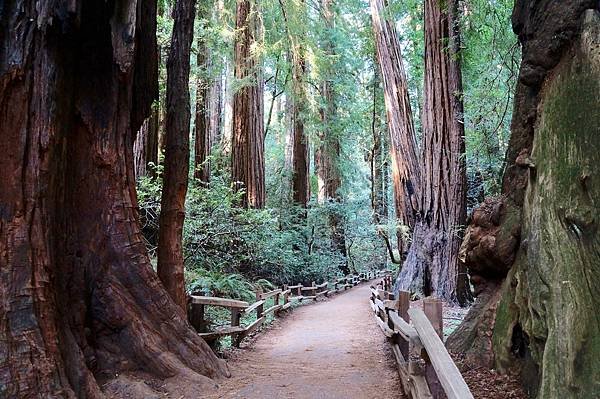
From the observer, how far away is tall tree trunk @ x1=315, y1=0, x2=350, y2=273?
24.2 meters

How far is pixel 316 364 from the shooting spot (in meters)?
7.72

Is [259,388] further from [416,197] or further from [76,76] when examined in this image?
[416,197]

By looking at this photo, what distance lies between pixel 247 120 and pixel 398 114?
16.2 ft

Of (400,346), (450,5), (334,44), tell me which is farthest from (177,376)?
(334,44)

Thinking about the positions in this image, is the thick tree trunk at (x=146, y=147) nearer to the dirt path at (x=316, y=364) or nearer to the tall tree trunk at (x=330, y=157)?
the dirt path at (x=316, y=364)

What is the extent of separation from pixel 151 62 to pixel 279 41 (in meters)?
8.91

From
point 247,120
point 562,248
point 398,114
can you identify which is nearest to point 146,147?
point 247,120

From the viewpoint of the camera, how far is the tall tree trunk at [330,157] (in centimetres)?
2421

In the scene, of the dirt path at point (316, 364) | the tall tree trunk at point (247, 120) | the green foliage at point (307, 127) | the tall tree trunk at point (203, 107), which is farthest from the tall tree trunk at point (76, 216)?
the tall tree trunk at point (203, 107)

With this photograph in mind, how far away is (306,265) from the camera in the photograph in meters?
20.9

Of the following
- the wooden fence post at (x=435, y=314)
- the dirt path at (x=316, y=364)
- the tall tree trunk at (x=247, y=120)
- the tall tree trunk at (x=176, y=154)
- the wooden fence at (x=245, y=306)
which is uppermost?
the tall tree trunk at (x=247, y=120)

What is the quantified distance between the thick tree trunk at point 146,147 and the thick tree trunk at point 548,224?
32.7ft

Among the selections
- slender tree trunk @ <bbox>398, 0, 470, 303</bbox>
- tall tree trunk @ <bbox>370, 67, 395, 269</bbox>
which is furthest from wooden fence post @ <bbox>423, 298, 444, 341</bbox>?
tall tree trunk @ <bbox>370, 67, 395, 269</bbox>

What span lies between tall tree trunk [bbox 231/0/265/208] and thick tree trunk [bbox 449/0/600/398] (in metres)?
11.0
